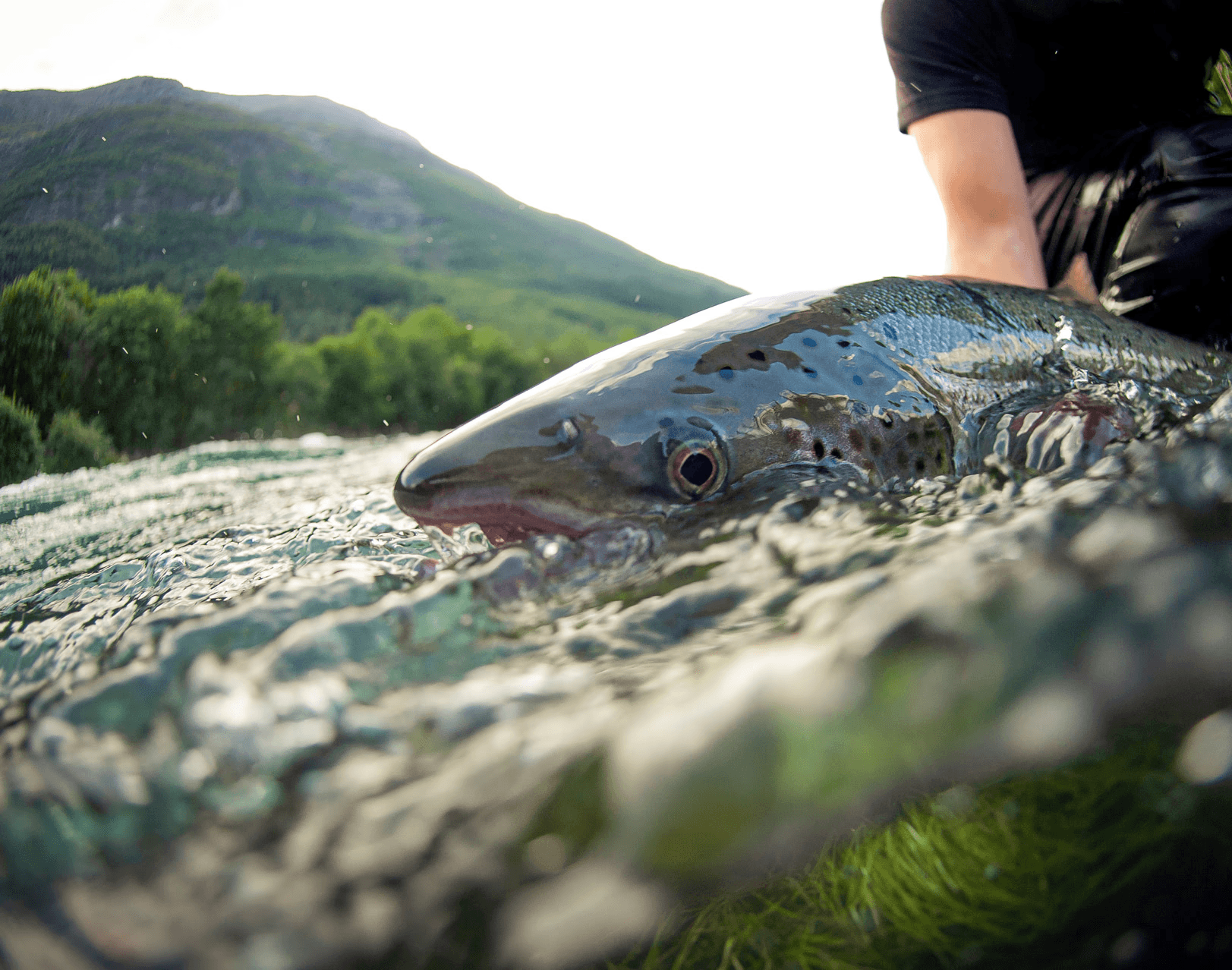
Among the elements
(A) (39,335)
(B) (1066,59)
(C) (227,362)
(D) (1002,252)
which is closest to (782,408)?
(D) (1002,252)

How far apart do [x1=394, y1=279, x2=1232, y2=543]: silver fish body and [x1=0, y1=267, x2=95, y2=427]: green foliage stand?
5311 millimetres

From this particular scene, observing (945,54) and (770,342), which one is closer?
(770,342)

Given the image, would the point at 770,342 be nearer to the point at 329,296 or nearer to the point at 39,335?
the point at 39,335

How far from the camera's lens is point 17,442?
4.77 m

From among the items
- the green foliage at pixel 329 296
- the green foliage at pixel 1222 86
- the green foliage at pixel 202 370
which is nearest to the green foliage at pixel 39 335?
the green foliage at pixel 202 370

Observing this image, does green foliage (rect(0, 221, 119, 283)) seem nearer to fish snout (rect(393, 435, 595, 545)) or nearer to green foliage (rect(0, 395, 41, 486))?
green foliage (rect(0, 395, 41, 486))

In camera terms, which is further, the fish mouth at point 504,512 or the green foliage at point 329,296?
the green foliage at point 329,296

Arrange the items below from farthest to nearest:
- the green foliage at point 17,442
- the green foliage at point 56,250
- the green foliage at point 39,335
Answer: the green foliage at point 56,250
the green foliage at point 39,335
the green foliage at point 17,442

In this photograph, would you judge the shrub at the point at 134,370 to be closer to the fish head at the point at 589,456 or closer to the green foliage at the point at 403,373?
the fish head at the point at 589,456

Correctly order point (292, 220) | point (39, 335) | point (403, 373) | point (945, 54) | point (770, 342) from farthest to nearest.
Answer: point (403, 373)
point (292, 220)
point (39, 335)
point (945, 54)
point (770, 342)

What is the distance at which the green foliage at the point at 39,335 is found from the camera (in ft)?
16.3

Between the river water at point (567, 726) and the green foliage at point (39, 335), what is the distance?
551 centimetres

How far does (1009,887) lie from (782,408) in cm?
115

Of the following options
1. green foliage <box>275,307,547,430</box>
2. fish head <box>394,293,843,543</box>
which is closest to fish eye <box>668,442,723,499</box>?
fish head <box>394,293,843,543</box>
